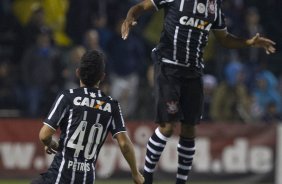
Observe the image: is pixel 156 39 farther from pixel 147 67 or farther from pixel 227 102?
pixel 227 102

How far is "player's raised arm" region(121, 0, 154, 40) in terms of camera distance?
10.1 m

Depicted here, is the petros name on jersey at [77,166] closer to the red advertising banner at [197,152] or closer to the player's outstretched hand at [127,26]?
the player's outstretched hand at [127,26]

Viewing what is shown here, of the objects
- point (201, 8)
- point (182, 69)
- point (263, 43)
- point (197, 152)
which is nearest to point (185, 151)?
point (182, 69)

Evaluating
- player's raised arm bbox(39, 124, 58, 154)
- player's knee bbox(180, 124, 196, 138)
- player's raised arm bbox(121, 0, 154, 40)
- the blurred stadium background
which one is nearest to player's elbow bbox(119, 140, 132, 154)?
player's raised arm bbox(39, 124, 58, 154)

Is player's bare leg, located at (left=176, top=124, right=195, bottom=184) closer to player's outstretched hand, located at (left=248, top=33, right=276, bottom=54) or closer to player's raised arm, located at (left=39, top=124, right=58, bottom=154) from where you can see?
player's outstretched hand, located at (left=248, top=33, right=276, bottom=54)

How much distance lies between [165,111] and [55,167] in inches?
80.7

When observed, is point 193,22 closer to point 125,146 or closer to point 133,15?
point 133,15

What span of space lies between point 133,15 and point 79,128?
5.87ft

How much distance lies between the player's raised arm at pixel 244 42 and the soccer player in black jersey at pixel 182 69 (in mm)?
11

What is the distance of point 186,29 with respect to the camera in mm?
10688

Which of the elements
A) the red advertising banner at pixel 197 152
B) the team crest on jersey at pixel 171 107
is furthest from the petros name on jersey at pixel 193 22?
the red advertising banner at pixel 197 152

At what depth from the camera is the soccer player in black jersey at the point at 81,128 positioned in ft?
29.3

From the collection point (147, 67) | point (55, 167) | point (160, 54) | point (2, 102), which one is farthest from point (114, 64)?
point (55, 167)

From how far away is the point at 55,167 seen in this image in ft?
29.6
